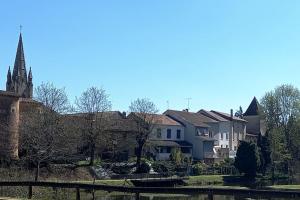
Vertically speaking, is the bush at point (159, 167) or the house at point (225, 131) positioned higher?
the house at point (225, 131)

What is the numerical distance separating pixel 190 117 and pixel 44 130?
158ft

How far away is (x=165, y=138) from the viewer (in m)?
86.2

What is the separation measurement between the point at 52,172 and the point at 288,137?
43.5 metres

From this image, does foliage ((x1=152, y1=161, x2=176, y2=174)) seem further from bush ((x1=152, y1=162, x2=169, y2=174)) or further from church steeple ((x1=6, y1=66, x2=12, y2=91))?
church steeple ((x1=6, y1=66, x2=12, y2=91))

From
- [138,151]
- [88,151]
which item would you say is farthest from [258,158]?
[88,151]

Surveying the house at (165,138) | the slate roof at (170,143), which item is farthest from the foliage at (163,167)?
the slate roof at (170,143)

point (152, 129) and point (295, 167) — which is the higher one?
point (152, 129)

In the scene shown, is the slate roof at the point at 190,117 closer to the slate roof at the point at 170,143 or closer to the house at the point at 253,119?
the slate roof at the point at 170,143

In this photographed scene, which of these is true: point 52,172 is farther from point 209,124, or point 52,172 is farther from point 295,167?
point 209,124

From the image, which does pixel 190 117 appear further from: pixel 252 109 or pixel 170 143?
pixel 252 109

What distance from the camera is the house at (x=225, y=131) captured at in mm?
96562

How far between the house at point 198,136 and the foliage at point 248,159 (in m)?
16.7

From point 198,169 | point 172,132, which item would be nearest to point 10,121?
point 198,169

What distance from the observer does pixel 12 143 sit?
55562mm
